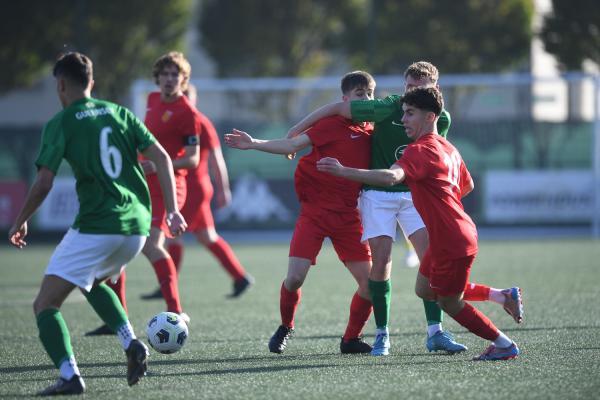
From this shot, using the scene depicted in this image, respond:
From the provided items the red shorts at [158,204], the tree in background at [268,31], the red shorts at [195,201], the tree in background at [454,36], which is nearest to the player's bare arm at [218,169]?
the red shorts at [195,201]

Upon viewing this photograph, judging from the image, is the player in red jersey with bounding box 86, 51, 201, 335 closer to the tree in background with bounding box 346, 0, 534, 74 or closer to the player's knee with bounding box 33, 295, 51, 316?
the player's knee with bounding box 33, 295, 51, 316

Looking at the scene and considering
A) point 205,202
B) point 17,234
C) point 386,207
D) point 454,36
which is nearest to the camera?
point 17,234

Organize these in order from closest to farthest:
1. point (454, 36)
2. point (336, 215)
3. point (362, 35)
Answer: point (336, 215)
point (454, 36)
point (362, 35)

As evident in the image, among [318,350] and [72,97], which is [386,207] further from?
[72,97]

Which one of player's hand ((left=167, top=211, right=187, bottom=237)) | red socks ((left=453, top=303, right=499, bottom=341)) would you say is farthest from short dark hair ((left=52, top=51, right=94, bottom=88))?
red socks ((left=453, top=303, right=499, bottom=341))

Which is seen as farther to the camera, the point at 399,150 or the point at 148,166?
the point at 148,166

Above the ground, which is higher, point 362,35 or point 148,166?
point 362,35

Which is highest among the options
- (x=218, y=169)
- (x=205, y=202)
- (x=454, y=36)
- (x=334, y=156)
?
(x=454, y=36)

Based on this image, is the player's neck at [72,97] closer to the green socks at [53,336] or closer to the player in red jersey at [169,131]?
the green socks at [53,336]

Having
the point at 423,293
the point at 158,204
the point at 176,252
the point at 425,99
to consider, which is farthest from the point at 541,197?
the point at 425,99

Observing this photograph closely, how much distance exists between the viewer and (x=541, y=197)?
19.7 m

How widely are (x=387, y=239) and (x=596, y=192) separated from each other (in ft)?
43.9

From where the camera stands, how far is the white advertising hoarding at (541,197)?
19.6 metres

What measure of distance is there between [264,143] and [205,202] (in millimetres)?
3772
